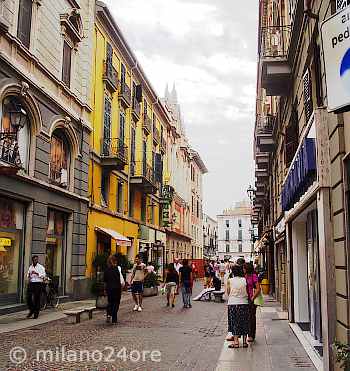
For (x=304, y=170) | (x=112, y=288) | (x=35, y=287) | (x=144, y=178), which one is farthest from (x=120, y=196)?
(x=304, y=170)

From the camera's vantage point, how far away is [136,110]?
105 feet

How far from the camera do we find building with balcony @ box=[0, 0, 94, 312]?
15172mm

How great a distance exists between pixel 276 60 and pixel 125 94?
1701 cm

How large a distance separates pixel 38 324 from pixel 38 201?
503 cm

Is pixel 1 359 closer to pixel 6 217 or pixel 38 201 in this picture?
pixel 6 217

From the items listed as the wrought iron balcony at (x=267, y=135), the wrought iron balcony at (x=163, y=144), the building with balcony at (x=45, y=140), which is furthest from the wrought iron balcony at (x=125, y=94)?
the wrought iron balcony at (x=163, y=144)

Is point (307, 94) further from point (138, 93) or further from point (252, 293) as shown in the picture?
point (138, 93)

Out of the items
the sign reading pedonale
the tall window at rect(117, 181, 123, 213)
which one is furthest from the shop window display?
the sign reading pedonale

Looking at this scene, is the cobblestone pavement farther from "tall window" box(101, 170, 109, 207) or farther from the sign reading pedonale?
"tall window" box(101, 170, 109, 207)

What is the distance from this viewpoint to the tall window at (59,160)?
18.9 metres

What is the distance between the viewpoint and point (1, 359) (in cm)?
850

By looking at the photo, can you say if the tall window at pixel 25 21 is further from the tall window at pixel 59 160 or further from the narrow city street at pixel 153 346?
the narrow city street at pixel 153 346

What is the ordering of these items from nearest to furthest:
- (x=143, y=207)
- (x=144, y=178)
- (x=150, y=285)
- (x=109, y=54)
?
(x=150, y=285)
(x=109, y=54)
(x=144, y=178)
(x=143, y=207)

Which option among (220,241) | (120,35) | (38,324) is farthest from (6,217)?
(220,241)
